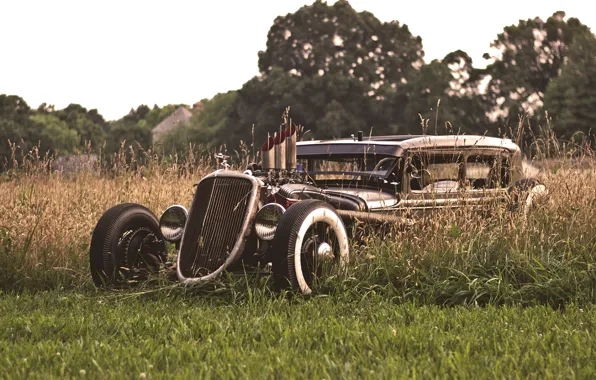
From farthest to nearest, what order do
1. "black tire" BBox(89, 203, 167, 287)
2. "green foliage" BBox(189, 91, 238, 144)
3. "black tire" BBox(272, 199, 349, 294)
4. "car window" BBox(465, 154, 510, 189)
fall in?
"green foliage" BBox(189, 91, 238, 144)
"car window" BBox(465, 154, 510, 189)
"black tire" BBox(89, 203, 167, 287)
"black tire" BBox(272, 199, 349, 294)

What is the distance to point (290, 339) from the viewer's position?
181 inches

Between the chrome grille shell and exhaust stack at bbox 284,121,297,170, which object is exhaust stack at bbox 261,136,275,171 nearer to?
exhaust stack at bbox 284,121,297,170

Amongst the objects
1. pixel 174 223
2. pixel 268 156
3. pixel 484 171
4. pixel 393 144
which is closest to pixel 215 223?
pixel 174 223

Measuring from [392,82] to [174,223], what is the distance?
41969 mm

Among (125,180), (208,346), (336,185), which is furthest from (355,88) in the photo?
(208,346)

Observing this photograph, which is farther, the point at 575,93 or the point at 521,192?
the point at 575,93

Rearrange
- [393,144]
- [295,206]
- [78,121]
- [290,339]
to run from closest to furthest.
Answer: [290,339] < [295,206] < [393,144] < [78,121]

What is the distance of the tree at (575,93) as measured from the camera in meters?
37.9

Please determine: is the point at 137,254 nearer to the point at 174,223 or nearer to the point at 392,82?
the point at 174,223

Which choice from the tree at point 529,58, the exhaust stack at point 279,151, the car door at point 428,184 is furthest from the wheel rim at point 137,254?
the tree at point 529,58

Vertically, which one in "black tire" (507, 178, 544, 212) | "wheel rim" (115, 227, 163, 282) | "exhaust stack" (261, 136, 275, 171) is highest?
"exhaust stack" (261, 136, 275, 171)

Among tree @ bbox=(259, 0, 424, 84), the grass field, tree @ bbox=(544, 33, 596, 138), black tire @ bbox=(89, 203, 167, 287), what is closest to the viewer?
the grass field

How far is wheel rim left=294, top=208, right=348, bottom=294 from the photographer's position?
5777mm

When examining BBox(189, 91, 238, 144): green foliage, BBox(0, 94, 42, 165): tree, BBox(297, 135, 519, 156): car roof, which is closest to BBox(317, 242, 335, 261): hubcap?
BBox(297, 135, 519, 156): car roof
